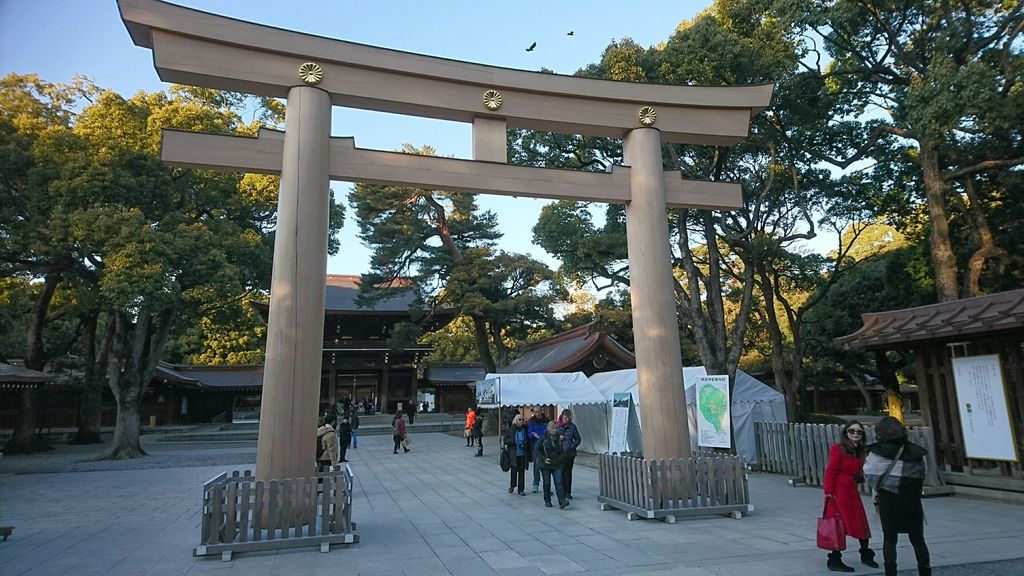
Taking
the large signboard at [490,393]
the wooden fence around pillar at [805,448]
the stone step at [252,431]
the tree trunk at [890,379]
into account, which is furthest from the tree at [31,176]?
the tree trunk at [890,379]

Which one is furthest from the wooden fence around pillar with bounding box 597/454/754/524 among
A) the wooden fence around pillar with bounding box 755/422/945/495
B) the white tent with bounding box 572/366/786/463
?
the white tent with bounding box 572/366/786/463

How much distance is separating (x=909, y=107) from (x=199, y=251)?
19.6 metres

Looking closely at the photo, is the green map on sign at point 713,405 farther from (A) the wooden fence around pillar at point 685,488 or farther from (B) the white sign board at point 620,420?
(B) the white sign board at point 620,420

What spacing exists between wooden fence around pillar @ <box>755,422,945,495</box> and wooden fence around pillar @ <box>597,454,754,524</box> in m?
2.47

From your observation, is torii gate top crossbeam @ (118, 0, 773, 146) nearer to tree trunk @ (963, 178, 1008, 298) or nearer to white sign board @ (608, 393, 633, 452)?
white sign board @ (608, 393, 633, 452)

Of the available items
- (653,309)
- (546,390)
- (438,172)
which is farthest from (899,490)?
(546,390)

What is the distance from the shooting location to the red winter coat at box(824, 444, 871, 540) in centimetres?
549

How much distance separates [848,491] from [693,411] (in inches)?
371

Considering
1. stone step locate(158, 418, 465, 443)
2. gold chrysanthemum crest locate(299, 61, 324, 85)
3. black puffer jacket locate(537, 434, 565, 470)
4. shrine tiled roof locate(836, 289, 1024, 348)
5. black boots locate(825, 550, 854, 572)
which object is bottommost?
stone step locate(158, 418, 465, 443)

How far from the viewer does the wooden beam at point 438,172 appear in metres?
7.26

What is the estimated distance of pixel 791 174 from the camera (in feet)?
56.3

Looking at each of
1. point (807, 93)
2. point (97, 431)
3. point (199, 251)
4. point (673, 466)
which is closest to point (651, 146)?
point (673, 466)

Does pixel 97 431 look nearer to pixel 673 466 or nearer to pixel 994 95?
pixel 673 466

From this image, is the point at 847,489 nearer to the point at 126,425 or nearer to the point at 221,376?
the point at 126,425
